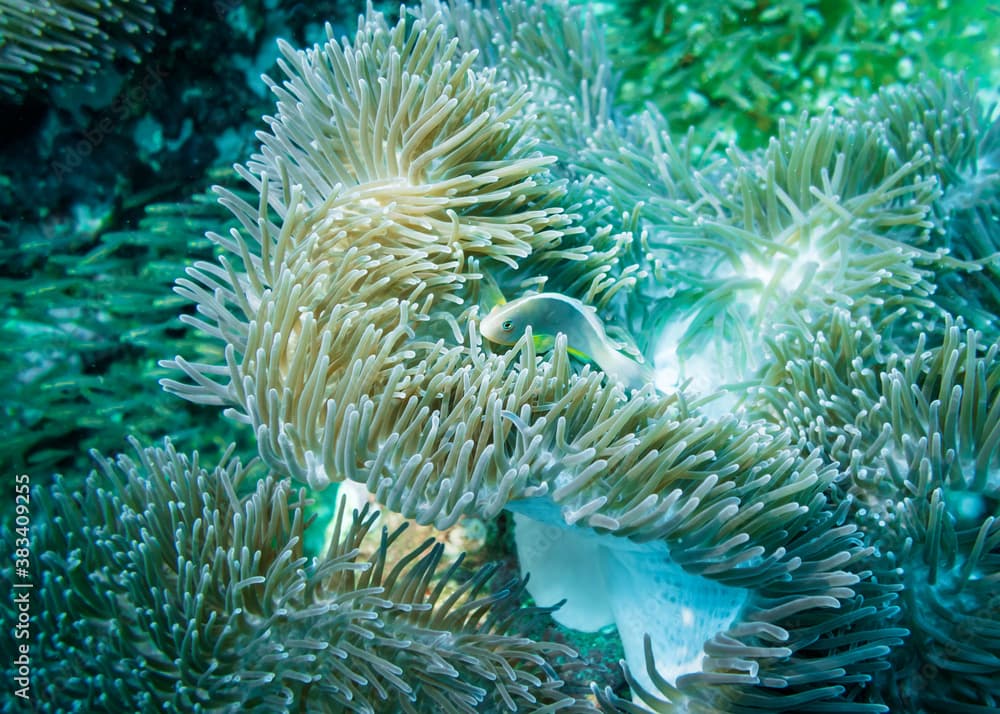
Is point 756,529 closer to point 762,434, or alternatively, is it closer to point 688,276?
point 762,434

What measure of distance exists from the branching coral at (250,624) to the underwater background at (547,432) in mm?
12

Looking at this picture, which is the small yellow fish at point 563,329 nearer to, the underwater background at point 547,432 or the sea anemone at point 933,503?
the underwater background at point 547,432

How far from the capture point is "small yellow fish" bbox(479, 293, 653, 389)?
201 centimetres

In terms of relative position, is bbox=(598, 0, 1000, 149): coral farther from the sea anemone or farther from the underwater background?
the sea anemone

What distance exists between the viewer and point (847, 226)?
8.57 ft

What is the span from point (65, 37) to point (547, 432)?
3.16 meters

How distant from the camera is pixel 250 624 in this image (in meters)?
1.91

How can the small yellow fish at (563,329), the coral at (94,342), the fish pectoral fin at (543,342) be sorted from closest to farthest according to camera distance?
1. the small yellow fish at (563,329)
2. the fish pectoral fin at (543,342)
3. the coral at (94,342)

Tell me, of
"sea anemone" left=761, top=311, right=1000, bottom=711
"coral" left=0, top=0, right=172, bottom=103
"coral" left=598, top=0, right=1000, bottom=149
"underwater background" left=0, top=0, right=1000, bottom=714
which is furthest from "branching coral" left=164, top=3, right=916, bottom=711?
"coral" left=598, top=0, right=1000, bottom=149

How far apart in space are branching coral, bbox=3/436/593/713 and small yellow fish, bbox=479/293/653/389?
722 mm

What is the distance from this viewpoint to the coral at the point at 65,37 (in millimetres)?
3049

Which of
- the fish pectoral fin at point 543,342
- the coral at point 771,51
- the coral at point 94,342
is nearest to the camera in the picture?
the fish pectoral fin at point 543,342

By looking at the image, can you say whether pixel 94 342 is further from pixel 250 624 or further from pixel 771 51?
pixel 771 51

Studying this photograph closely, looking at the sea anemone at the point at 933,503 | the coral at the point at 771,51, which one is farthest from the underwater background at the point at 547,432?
the coral at the point at 771,51
